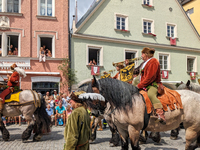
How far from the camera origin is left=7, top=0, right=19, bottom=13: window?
1418cm

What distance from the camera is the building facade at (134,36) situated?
15414mm

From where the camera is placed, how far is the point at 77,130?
305cm

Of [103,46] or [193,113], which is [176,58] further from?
[193,113]

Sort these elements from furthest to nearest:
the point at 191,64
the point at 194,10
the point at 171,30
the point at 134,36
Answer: the point at 194,10, the point at 191,64, the point at 171,30, the point at 134,36

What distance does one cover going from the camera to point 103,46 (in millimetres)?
16047

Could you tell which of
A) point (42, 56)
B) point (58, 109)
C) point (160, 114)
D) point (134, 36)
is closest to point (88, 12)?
point (134, 36)

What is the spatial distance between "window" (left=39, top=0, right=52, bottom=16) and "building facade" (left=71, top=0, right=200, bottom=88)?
2.26 meters

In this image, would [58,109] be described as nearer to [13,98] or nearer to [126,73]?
[13,98]

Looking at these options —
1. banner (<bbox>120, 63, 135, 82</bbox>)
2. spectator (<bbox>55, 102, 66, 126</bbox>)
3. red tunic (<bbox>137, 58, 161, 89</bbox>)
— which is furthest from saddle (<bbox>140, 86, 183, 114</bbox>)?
spectator (<bbox>55, 102, 66, 126</bbox>)

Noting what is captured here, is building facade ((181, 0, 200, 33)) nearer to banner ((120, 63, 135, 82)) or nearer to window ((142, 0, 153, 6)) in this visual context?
window ((142, 0, 153, 6))

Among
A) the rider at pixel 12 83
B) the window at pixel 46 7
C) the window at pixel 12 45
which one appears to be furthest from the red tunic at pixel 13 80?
the window at pixel 46 7

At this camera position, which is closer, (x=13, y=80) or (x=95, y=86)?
(x=95, y=86)

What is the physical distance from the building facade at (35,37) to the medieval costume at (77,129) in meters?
11.2

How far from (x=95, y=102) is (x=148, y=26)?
15.7 metres
